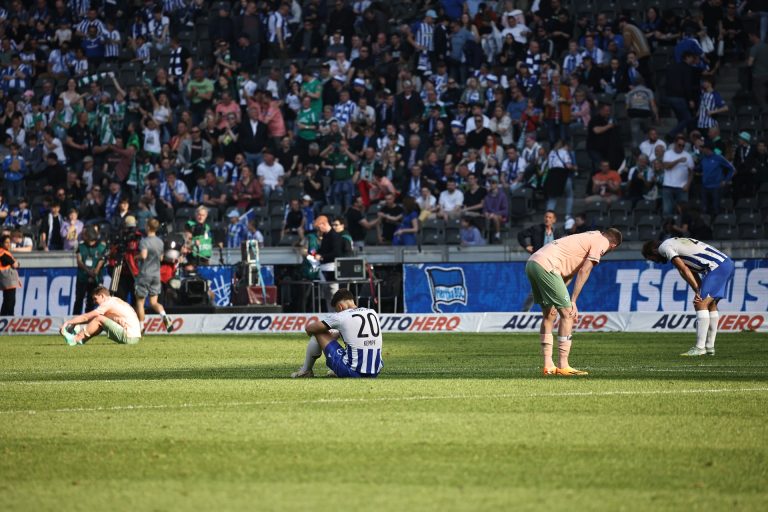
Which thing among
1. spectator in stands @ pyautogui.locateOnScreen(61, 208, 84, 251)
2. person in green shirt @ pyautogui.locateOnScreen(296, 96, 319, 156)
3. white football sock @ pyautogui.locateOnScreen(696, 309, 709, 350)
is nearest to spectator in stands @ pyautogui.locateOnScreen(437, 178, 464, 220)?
person in green shirt @ pyautogui.locateOnScreen(296, 96, 319, 156)

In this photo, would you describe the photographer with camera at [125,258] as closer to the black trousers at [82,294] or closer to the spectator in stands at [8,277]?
the black trousers at [82,294]

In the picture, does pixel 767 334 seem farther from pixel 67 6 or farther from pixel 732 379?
pixel 67 6

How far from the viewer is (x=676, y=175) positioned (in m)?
29.3

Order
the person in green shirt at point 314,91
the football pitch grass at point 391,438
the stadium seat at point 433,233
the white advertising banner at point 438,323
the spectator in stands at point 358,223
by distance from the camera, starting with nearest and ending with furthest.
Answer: the football pitch grass at point 391,438 < the white advertising banner at point 438,323 < the stadium seat at point 433,233 < the spectator in stands at point 358,223 < the person in green shirt at point 314,91

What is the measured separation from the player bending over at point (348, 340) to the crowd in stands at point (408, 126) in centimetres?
1286

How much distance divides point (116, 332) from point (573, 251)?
33.2ft

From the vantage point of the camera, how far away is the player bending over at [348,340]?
1416 cm

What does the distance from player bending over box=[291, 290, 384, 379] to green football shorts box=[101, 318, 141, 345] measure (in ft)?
26.7

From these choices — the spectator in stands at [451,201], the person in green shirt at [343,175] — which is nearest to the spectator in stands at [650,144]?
the spectator in stands at [451,201]

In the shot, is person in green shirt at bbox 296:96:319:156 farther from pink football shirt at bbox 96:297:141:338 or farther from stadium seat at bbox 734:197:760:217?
pink football shirt at bbox 96:297:141:338

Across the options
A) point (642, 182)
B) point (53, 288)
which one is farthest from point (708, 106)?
point (53, 288)

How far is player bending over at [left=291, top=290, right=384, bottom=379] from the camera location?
46.4ft

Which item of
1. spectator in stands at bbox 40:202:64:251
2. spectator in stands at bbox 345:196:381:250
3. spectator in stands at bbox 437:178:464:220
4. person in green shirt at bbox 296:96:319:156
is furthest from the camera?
person in green shirt at bbox 296:96:319:156

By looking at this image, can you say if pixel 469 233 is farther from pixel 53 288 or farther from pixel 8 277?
pixel 8 277
